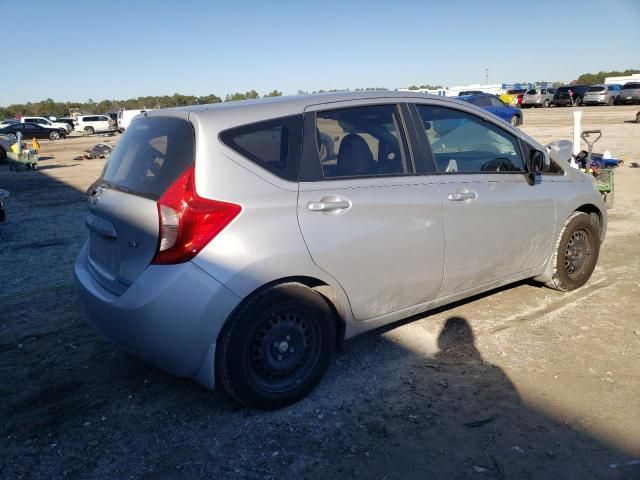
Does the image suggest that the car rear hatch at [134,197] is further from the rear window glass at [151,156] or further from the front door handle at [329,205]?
the front door handle at [329,205]

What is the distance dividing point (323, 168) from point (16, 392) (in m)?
2.45

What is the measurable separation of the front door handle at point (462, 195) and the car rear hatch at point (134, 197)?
1783 mm

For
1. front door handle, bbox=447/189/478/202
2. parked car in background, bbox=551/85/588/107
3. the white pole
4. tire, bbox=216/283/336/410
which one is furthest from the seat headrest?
parked car in background, bbox=551/85/588/107

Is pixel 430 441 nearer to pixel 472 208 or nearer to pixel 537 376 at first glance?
pixel 537 376

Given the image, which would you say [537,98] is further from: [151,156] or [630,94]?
[151,156]

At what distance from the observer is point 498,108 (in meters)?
27.0

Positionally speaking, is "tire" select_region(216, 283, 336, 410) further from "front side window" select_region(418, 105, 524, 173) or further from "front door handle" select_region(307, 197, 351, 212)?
"front side window" select_region(418, 105, 524, 173)

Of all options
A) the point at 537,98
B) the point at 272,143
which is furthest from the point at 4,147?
the point at 537,98

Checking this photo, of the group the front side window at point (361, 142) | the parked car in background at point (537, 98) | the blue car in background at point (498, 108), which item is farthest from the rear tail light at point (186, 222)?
the parked car in background at point (537, 98)

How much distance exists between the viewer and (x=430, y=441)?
2.84 metres

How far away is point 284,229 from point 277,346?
0.69m

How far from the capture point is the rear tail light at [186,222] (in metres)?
2.77

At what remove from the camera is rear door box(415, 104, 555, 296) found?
3.75 meters

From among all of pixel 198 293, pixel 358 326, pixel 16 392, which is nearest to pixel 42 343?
pixel 16 392
